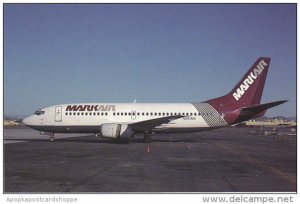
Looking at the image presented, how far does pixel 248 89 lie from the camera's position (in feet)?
107

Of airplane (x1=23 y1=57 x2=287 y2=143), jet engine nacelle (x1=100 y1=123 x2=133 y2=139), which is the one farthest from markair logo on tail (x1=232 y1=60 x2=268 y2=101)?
jet engine nacelle (x1=100 y1=123 x2=133 y2=139)

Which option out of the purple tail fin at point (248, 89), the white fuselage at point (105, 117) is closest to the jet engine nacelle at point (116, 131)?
the white fuselage at point (105, 117)

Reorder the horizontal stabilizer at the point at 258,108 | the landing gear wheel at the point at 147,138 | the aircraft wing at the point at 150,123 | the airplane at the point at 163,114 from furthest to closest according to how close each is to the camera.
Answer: the landing gear wheel at the point at 147,138 < the airplane at the point at 163,114 < the aircraft wing at the point at 150,123 < the horizontal stabilizer at the point at 258,108

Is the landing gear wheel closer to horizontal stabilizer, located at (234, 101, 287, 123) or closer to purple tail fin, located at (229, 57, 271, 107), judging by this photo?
horizontal stabilizer, located at (234, 101, 287, 123)

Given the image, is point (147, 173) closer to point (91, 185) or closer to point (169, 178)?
point (169, 178)

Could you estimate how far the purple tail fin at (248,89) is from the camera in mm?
32562

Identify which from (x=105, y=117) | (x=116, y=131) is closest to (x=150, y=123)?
(x=116, y=131)

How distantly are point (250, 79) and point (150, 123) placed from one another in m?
10.2

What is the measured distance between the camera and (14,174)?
1273 centimetres

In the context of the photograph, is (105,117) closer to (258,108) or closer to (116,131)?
(116,131)

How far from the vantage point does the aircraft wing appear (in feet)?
100

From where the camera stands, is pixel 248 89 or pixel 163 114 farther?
pixel 248 89

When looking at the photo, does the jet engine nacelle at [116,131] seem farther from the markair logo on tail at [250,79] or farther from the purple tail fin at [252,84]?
the markair logo on tail at [250,79]

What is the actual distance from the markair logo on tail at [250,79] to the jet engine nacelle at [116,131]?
1062cm
